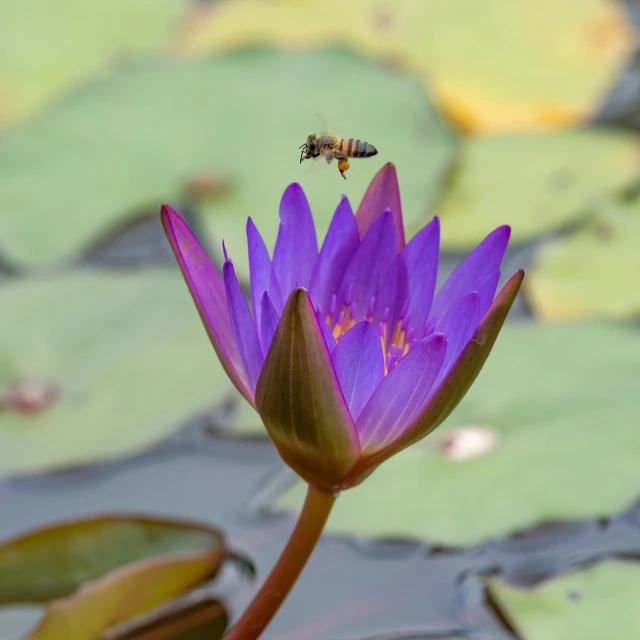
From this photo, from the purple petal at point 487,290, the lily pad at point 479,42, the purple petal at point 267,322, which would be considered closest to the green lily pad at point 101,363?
the purple petal at point 267,322

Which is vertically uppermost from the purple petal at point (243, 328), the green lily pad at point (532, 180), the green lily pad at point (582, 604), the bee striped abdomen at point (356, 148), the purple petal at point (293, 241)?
the green lily pad at point (532, 180)

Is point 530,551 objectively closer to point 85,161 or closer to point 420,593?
point 420,593

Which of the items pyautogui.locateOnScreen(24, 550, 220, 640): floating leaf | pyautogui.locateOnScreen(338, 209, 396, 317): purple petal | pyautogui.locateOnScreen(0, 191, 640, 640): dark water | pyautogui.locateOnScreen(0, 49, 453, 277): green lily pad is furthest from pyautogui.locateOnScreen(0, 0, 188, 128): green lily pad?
pyautogui.locateOnScreen(338, 209, 396, 317): purple petal

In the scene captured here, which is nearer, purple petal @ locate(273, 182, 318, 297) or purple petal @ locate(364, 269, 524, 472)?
purple petal @ locate(364, 269, 524, 472)

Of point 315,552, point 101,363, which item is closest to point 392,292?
point 315,552

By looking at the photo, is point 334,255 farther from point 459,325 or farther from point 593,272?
point 593,272

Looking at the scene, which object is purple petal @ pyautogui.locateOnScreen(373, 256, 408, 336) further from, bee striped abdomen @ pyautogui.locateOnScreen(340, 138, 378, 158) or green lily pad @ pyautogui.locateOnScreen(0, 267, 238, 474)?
green lily pad @ pyautogui.locateOnScreen(0, 267, 238, 474)

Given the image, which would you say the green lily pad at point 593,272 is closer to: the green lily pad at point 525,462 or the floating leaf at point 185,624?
the green lily pad at point 525,462

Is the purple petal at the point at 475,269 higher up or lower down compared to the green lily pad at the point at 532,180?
lower down
